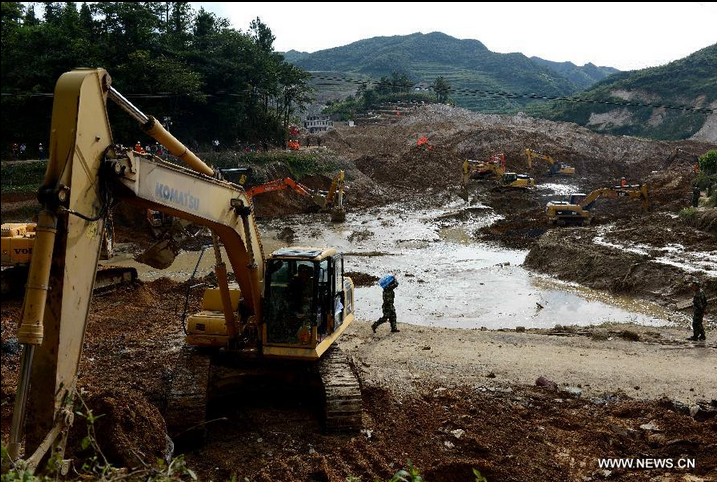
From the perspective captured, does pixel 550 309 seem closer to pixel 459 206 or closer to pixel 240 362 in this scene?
pixel 240 362

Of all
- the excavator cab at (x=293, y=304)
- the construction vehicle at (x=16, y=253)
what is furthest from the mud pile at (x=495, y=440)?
the construction vehicle at (x=16, y=253)

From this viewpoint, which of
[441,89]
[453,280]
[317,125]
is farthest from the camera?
[441,89]

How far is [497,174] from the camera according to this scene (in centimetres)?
3806

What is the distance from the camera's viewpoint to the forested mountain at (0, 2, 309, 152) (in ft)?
107

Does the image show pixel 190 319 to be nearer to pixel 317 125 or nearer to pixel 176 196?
pixel 176 196

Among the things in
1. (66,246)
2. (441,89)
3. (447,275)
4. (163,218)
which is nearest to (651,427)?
(163,218)

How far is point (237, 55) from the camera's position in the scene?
132 ft

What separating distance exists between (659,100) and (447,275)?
79.9 metres

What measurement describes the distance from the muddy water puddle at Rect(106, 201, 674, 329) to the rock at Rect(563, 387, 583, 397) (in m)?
5.99

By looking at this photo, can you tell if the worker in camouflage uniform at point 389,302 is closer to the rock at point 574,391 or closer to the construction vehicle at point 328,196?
the rock at point 574,391

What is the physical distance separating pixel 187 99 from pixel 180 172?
33111 mm

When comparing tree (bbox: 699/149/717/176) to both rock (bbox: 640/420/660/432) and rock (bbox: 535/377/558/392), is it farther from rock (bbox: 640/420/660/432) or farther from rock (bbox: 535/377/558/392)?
rock (bbox: 640/420/660/432)

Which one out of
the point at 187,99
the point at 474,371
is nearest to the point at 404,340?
the point at 474,371

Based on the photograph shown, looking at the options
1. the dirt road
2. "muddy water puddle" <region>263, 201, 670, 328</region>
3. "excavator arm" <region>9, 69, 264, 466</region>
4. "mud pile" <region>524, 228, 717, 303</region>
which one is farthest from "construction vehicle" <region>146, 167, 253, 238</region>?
"mud pile" <region>524, 228, 717, 303</region>
